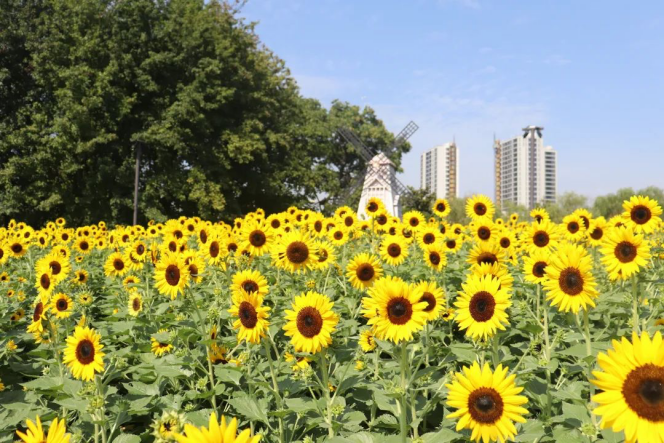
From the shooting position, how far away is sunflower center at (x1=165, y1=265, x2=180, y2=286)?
4270mm

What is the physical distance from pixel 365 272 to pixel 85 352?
225 cm

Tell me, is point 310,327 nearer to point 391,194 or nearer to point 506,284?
point 506,284

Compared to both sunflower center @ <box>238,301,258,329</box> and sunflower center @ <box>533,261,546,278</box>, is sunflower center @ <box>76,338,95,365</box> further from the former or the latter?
sunflower center @ <box>533,261,546,278</box>

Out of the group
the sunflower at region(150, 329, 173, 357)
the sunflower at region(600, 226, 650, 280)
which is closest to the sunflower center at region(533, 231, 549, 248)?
the sunflower at region(600, 226, 650, 280)

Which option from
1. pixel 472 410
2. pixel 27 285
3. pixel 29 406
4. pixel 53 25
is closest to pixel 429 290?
pixel 472 410

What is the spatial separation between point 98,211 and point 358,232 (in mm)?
27344

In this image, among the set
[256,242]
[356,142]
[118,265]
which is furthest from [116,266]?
[356,142]

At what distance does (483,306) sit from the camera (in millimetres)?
3203

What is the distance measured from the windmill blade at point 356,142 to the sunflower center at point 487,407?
4853 centimetres

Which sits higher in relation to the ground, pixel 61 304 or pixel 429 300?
pixel 429 300

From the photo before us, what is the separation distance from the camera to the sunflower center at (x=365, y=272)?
4387 mm

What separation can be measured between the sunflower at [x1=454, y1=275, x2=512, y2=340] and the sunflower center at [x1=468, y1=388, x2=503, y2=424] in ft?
2.62

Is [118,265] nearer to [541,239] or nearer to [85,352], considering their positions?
[85,352]

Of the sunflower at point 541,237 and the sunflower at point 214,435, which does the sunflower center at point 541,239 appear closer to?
the sunflower at point 541,237
